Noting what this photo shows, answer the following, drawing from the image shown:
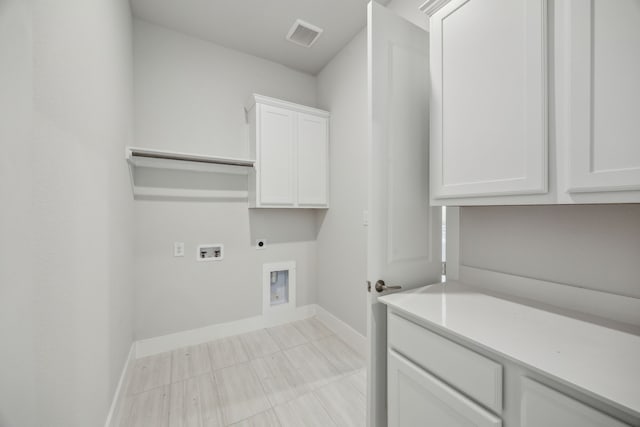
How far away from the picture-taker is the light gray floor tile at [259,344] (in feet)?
7.29

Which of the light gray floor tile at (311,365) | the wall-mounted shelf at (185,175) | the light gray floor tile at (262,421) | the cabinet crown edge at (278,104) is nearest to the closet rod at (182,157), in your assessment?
the wall-mounted shelf at (185,175)

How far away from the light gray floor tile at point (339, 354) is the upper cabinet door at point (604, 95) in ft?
6.35

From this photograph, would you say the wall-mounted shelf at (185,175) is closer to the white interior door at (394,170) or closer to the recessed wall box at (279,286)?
the recessed wall box at (279,286)

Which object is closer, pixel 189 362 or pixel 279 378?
pixel 279 378

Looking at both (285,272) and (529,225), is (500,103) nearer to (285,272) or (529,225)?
(529,225)

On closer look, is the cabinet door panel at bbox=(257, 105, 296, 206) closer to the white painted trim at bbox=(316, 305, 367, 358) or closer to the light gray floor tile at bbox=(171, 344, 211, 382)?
the white painted trim at bbox=(316, 305, 367, 358)

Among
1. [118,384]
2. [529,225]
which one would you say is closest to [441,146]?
[529,225]

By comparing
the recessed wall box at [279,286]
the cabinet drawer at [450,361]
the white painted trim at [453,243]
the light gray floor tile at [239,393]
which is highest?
the white painted trim at [453,243]

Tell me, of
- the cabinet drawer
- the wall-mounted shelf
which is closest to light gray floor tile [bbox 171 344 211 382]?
the wall-mounted shelf

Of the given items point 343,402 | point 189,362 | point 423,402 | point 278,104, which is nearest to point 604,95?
point 423,402

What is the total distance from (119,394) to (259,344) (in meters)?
1.07

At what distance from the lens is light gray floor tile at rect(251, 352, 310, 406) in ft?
5.66

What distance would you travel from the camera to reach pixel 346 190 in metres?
2.49

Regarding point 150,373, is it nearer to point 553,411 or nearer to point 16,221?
point 16,221
